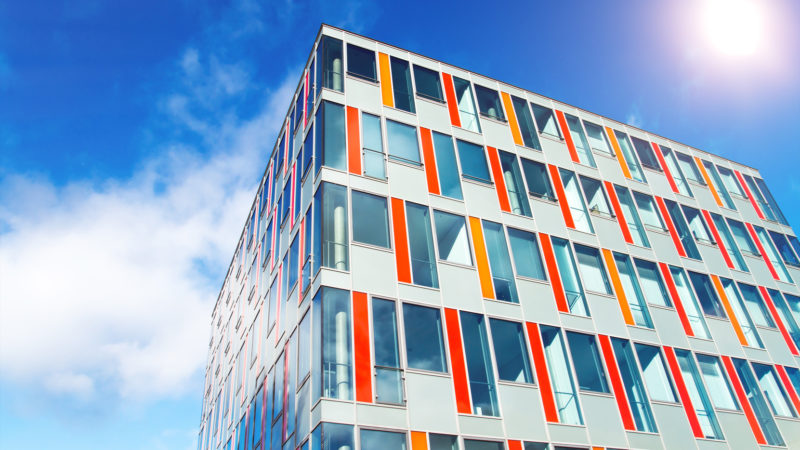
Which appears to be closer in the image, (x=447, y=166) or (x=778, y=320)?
A: (x=447, y=166)

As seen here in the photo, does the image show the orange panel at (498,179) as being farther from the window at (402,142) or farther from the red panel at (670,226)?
the red panel at (670,226)

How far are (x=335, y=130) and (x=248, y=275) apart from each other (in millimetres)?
13353

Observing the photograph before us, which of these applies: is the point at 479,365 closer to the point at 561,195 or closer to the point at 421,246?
the point at 421,246

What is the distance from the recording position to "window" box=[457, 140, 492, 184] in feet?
77.6

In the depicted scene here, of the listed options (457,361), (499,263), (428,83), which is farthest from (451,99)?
(457,361)

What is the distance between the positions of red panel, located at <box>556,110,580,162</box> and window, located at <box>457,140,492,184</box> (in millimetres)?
5806

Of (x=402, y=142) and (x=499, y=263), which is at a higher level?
(x=402, y=142)

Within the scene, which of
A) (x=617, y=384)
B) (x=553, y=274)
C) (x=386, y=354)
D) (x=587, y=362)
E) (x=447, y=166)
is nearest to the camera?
(x=386, y=354)

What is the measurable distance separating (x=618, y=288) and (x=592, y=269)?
1290 millimetres

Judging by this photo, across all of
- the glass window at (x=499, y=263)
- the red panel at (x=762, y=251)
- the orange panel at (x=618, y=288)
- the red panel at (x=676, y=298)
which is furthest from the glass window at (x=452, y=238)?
the red panel at (x=762, y=251)

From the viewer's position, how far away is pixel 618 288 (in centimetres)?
2375

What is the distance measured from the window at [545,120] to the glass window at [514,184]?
3.81 meters

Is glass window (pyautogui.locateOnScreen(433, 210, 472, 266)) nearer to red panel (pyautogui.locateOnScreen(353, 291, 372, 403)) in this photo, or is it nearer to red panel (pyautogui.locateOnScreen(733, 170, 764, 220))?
red panel (pyautogui.locateOnScreen(353, 291, 372, 403))

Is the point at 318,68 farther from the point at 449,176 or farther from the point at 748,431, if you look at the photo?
the point at 748,431
